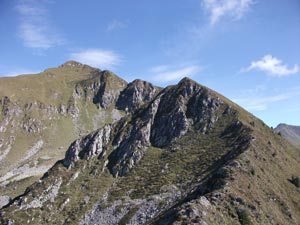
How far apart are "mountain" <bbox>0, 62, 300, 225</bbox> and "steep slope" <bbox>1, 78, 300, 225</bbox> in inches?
13.7

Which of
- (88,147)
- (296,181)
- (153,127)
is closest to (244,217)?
(296,181)

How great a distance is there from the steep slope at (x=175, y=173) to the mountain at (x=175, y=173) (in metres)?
0.35

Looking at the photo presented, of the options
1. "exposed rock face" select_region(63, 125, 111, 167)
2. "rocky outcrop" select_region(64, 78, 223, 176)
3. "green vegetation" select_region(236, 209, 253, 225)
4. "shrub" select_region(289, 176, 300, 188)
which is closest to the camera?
"green vegetation" select_region(236, 209, 253, 225)

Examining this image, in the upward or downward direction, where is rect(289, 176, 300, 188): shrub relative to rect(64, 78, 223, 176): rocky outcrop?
downward

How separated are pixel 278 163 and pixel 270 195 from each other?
89.5 ft

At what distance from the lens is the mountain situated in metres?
82.7

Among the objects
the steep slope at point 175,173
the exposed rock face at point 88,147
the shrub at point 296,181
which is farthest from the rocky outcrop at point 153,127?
the shrub at point 296,181

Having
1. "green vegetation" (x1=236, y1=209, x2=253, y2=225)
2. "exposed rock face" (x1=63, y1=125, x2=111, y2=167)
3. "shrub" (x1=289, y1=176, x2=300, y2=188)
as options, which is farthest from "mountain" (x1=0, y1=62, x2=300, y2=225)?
"exposed rock face" (x1=63, y1=125, x2=111, y2=167)

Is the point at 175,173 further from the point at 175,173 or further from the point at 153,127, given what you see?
the point at 153,127

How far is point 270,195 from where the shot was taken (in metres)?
92.3

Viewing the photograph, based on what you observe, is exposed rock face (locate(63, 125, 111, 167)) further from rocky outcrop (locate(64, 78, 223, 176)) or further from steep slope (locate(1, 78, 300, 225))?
steep slope (locate(1, 78, 300, 225))

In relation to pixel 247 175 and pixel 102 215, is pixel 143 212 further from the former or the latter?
pixel 247 175

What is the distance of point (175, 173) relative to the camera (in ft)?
376

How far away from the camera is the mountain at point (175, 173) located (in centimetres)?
8269
